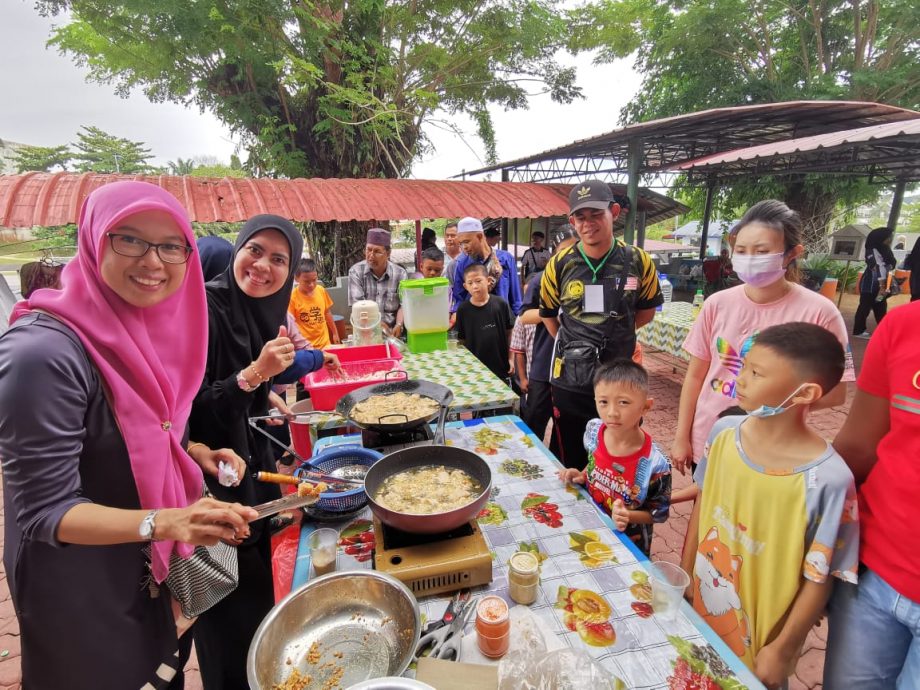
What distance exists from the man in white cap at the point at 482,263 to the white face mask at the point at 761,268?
2.43 meters

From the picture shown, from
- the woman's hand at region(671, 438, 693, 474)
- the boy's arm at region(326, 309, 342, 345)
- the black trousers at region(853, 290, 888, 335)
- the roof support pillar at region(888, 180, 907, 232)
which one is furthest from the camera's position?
the roof support pillar at region(888, 180, 907, 232)

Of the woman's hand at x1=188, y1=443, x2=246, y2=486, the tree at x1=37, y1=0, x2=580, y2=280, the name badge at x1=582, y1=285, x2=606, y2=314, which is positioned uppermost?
the tree at x1=37, y1=0, x2=580, y2=280

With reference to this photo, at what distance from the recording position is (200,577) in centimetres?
159

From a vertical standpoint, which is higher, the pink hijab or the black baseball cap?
the black baseball cap

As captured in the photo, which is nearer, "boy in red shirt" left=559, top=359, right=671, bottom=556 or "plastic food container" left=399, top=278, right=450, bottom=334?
"boy in red shirt" left=559, top=359, right=671, bottom=556

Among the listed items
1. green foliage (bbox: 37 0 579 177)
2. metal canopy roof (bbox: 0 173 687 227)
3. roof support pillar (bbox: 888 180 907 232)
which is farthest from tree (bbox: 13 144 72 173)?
roof support pillar (bbox: 888 180 907 232)

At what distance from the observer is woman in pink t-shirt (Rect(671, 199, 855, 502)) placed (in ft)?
6.91

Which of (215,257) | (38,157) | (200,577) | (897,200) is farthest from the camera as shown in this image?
(38,157)

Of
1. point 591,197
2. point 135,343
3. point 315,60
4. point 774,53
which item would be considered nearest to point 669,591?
point 135,343

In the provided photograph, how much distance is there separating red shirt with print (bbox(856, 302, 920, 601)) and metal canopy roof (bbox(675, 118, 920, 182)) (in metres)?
6.67

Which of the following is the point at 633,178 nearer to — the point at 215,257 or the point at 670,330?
the point at 670,330

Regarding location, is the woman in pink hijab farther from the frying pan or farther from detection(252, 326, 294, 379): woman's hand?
the frying pan

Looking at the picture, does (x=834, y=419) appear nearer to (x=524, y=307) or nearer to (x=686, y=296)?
(x=524, y=307)

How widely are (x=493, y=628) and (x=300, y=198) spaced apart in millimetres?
7121
